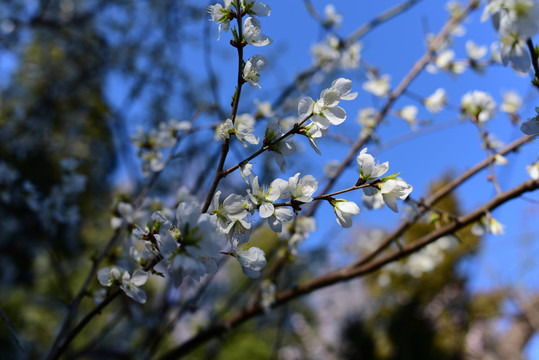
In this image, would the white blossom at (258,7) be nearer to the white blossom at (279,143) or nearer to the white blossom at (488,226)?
the white blossom at (279,143)

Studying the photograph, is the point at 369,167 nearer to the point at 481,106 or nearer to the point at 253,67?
the point at 253,67

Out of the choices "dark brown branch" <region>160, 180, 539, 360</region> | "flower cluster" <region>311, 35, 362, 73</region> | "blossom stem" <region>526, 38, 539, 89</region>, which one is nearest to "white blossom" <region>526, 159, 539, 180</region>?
"dark brown branch" <region>160, 180, 539, 360</region>

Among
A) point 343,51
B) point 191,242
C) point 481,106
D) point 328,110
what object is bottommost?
point 191,242

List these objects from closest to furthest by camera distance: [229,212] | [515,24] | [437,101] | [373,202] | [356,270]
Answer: [515,24], [229,212], [373,202], [356,270], [437,101]

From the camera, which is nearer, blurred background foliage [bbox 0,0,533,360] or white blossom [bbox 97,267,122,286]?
white blossom [bbox 97,267,122,286]

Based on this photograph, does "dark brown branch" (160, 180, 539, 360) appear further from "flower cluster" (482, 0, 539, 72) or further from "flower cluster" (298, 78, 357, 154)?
"flower cluster" (298, 78, 357, 154)

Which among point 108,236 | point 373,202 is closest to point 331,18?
point 373,202

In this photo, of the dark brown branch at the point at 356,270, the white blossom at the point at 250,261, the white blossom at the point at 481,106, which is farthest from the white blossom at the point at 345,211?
the white blossom at the point at 481,106

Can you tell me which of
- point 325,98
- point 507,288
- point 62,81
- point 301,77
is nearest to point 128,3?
point 301,77
